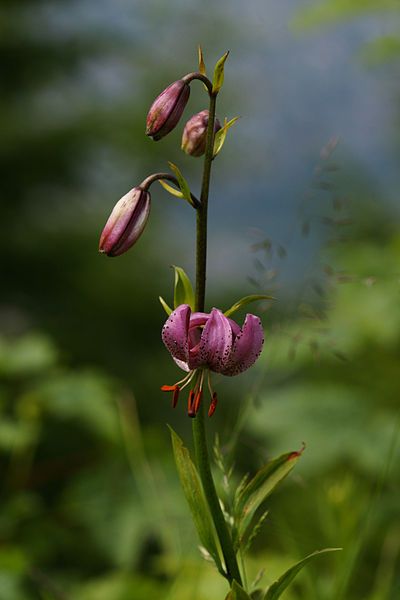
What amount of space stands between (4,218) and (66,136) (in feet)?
1.77

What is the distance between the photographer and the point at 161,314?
4434mm

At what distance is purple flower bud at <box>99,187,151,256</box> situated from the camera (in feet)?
2.11

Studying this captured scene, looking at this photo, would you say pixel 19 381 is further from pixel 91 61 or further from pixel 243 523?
pixel 91 61

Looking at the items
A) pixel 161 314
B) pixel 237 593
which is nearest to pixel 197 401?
pixel 237 593

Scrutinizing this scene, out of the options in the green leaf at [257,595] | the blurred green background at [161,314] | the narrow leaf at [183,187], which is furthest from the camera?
the blurred green background at [161,314]

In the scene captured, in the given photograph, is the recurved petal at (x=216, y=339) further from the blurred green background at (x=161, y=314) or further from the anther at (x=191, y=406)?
the blurred green background at (x=161, y=314)

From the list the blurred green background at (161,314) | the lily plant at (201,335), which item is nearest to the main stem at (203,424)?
the lily plant at (201,335)

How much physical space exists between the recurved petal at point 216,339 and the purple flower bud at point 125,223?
87 millimetres

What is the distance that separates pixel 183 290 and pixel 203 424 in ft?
0.34

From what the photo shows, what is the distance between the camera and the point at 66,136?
14.7ft

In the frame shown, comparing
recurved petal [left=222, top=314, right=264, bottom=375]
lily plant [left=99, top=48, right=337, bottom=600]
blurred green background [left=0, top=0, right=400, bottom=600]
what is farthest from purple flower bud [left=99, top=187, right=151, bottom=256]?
blurred green background [left=0, top=0, right=400, bottom=600]

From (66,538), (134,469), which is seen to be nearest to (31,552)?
(66,538)

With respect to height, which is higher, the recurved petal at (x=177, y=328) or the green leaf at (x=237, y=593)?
the recurved petal at (x=177, y=328)

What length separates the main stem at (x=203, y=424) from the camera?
609mm
